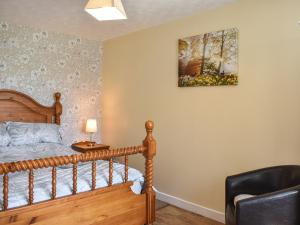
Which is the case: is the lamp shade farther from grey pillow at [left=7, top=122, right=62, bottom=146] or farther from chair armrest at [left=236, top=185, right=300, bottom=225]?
chair armrest at [left=236, top=185, right=300, bottom=225]

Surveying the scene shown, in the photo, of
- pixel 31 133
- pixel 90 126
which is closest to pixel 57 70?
pixel 90 126

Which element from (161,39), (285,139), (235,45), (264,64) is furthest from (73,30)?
(285,139)

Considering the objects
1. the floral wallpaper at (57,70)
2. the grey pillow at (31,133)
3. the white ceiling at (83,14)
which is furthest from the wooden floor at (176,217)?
the white ceiling at (83,14)

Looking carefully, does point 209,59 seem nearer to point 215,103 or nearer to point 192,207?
point 215,103

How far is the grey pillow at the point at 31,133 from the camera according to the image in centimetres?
323

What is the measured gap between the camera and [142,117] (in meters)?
3.76

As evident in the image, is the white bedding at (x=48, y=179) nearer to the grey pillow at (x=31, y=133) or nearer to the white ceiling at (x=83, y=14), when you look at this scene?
the grey pillow at (x=31, y=133)

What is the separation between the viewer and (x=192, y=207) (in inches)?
121

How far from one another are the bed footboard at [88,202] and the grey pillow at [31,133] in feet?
4.67

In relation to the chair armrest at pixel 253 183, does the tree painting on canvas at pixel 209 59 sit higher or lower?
higher

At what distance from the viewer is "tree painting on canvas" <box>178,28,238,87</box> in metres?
2.72

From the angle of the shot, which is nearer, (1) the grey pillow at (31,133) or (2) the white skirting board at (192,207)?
(2) the white skirting board at (192,207)

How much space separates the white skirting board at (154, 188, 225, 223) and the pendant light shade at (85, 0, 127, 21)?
220 cm

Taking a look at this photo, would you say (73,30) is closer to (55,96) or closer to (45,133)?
(55,96)
